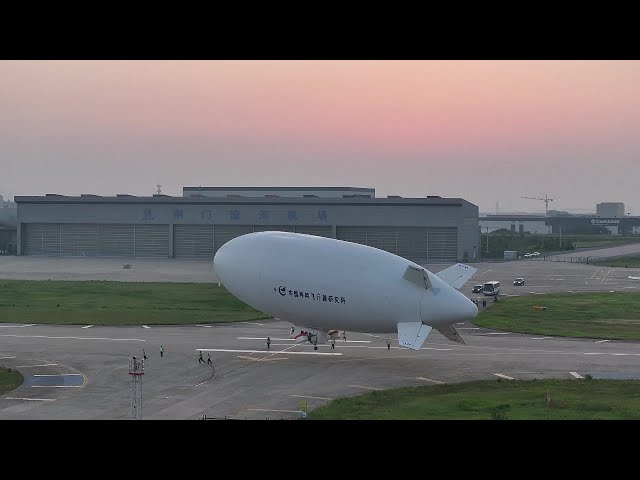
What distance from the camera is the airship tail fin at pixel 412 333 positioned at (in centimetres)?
4644

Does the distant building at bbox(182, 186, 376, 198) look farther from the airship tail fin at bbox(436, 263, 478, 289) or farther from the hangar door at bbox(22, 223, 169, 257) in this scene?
the airship tail fin at bbox(436, 263, 478, 289)

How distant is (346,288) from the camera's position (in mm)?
48906

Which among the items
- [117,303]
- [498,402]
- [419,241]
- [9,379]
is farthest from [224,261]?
[419,241]

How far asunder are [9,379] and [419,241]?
11197 centimetres

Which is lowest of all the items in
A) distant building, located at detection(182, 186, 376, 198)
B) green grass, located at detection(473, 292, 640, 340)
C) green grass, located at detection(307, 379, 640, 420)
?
green grass, located at detection(307, 379, 640, 420)

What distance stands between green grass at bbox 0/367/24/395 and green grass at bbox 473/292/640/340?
42.4 meters

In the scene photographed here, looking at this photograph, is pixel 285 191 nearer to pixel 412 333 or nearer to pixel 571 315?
pixel 571 315

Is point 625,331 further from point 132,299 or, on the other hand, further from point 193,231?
point 193,231

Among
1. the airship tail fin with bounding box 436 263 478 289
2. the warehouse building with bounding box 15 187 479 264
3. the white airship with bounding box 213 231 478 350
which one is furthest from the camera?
the warehouse building with bounding box 15 187 479 264

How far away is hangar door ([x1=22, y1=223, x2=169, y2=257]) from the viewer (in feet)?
530

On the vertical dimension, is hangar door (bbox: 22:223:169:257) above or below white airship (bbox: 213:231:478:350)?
above

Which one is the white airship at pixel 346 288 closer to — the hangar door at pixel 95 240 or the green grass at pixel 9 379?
the green grass at pixel 9 379

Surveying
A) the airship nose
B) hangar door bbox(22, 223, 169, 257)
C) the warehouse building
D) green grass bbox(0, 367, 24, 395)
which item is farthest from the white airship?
hangar door bbox(22, 223, 169, 257)
